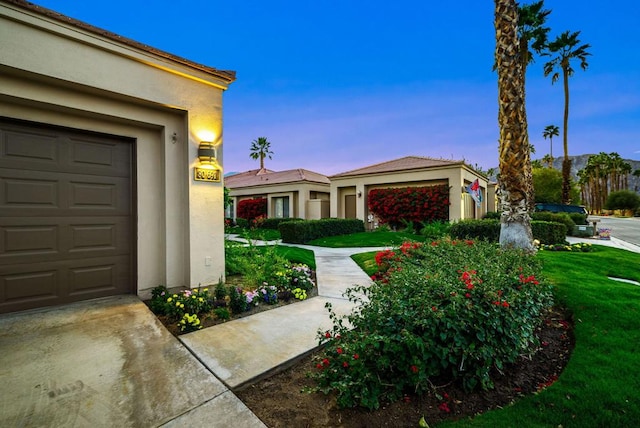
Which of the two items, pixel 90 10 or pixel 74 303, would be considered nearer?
pixel 74 303

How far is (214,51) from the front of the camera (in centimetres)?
1563

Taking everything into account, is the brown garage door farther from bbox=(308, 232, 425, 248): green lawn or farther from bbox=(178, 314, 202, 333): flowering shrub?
bbox=(308, 232, 425, 248): green lawn

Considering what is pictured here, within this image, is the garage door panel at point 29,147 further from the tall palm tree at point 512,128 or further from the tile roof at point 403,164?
the tile roof at point 403,164

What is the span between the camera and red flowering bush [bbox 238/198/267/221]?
21359mm

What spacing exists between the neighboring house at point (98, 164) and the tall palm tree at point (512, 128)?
19.5 feet

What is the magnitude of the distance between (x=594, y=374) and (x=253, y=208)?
67.8ft

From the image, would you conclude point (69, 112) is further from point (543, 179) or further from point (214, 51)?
point (543, 179)

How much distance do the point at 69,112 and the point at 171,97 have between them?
130 centimetres

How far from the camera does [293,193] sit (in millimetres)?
19859

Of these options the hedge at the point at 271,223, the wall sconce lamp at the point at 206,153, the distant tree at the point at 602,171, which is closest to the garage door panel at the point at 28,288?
the wall sconce lamp at the point at 206,153

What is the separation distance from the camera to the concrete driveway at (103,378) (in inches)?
75.4

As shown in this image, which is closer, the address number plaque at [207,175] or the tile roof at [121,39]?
the tile roof at [121,39]

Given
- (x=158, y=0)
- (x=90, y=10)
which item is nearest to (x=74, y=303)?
(x=90, y=10)

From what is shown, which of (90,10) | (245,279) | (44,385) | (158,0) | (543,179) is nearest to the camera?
(44,385)
